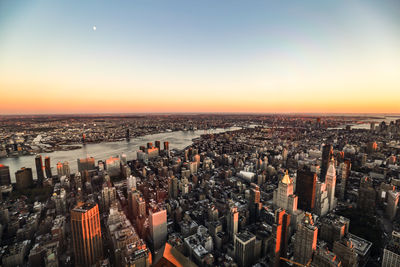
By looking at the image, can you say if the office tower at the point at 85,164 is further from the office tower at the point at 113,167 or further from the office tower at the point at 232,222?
the office tower at the point at 232,222

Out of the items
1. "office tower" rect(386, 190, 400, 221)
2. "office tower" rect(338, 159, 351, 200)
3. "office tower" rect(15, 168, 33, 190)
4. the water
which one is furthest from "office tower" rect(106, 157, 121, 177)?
"office tower" rect(386, 190, 400, 221)

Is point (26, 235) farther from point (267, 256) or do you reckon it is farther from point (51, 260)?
point (267, 256)

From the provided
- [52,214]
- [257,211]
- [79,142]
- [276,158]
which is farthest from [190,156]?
[79,142]

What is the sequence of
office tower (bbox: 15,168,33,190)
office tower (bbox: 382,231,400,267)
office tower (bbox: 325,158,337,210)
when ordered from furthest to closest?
office tower (bbox: 15,168,33,190), office tower (bbox: 325,158,337,210), office tower (bbox: 382,231,400,267)

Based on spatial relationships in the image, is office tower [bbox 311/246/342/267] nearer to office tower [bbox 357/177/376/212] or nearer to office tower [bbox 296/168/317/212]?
office tower [bbox 296/168/317/212]

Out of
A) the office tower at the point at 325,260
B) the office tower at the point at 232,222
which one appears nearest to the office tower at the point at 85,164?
the office tower at the point at 232,222

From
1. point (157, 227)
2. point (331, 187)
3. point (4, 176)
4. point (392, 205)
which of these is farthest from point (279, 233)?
point (4, 176)
